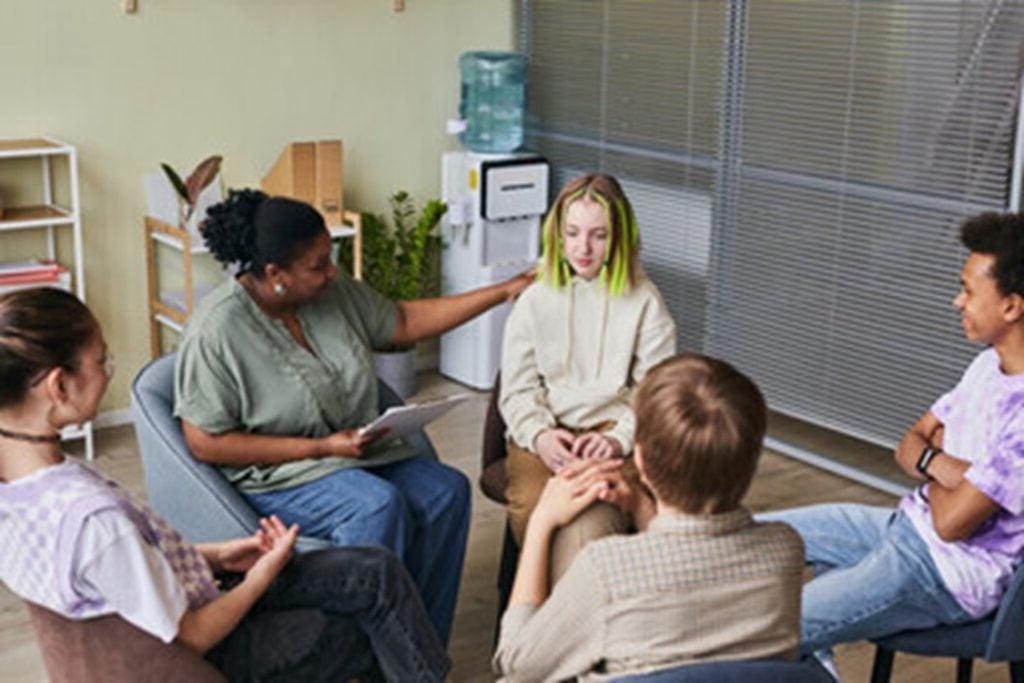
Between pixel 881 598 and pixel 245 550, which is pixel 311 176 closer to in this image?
pixel 245 550

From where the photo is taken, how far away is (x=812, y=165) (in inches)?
180

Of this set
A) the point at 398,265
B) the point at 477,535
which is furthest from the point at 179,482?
the point at 398,265

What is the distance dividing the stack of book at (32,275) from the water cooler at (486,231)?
1.58 metres

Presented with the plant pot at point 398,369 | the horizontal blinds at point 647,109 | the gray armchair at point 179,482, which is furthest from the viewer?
the plant pot at point 398,369

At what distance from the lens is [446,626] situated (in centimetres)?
322

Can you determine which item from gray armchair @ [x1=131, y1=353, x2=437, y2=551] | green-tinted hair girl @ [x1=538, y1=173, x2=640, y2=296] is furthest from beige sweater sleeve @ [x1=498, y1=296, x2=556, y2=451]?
gray armchair @ [x1=131, y1=353, x2=437, y2=551]

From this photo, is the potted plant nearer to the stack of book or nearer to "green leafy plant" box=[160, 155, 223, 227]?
"green leafy plant" box=[160, 155, 223, 227]

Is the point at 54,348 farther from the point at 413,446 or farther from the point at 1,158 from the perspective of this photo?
the point at 1,158

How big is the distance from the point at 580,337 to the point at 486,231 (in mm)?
2335

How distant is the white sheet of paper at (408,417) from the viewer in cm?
295

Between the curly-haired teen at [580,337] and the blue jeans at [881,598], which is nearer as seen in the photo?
the blue jeans at [881,598]

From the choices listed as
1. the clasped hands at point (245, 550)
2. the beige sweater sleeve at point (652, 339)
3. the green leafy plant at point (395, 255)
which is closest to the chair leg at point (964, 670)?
the beige sweater sleeve at point (652, 339)

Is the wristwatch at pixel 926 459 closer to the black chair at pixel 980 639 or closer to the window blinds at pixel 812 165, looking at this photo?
the black chair at pixel 980 639

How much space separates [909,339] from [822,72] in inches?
36.2
